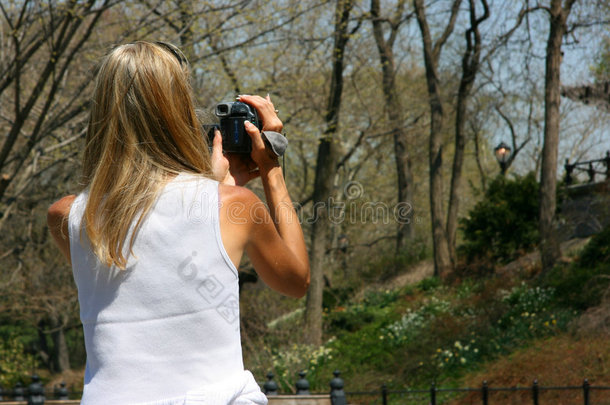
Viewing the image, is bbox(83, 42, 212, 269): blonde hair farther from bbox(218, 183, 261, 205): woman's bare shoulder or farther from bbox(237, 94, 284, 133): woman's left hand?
bbox(237, 94, 284, 133): woman's left hand

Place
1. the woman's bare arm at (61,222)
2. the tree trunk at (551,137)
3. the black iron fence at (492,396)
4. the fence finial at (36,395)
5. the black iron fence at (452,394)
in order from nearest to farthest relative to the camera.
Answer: the woman's bare arm at (61,222) < the black iron fence at (452,394) < the fence finial at (36,395) < the black iron fence at (492,396) < the tree trunk at (551,137)

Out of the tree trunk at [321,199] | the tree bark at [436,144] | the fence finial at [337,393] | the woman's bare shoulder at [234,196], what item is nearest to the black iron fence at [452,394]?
the fence finial at [337,393]

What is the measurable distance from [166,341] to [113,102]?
22.0 inches

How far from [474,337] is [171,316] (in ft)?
37.5

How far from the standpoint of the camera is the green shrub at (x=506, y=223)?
1675 cm

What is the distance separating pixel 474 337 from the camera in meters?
12.0

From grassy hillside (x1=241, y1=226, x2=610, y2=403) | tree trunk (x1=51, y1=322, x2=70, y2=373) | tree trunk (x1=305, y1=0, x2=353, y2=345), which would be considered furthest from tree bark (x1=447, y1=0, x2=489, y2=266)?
tree trunk (x1=51, y1=322, x2=70, y2=373)

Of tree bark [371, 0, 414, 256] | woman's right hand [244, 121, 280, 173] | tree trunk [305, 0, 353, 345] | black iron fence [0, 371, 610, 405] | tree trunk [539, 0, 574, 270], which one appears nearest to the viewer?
woman's right hand [244, 121, 280, 173]

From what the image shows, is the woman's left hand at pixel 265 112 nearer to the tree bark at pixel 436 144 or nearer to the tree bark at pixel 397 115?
the tree bark at pixel 397 115

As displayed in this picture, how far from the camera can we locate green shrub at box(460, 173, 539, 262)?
16.8m

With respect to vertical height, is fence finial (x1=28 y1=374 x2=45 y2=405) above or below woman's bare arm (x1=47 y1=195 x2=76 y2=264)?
below

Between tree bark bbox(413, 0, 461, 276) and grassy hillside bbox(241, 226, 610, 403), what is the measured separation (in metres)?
1.77

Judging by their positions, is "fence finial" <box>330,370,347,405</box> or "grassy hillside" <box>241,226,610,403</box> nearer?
"fence finial" <box>330,370,347,405</box>

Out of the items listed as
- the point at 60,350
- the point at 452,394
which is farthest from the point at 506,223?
the point at 60,350
